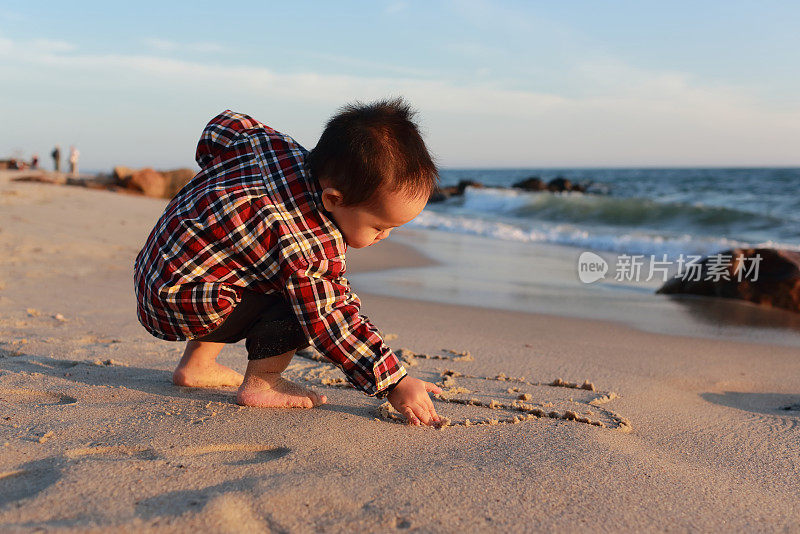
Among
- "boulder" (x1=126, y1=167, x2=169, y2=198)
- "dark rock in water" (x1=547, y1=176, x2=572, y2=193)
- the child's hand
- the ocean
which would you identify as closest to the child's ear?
the child's hand

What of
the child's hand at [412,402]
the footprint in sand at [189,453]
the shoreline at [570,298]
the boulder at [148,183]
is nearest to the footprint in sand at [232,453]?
the footprint in sand at [189,453]

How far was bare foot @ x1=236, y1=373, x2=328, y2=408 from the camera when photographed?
2.04 m

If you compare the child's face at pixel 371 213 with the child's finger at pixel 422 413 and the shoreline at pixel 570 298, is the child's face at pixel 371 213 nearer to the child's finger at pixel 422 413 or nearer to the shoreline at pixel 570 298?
the child's finger at pixel 422 413

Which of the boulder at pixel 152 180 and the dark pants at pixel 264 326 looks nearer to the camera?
the dark pants at pixel 264 326

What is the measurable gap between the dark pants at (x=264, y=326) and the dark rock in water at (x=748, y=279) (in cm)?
398

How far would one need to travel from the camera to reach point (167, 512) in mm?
1271

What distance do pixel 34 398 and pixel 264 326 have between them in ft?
2.33

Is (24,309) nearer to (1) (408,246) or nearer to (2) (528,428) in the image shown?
(2) (528,428)

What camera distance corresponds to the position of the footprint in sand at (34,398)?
1.93 m

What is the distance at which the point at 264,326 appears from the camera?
200 cm

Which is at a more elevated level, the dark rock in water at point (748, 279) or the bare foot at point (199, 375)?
the dark rock in water at point (748, 279)

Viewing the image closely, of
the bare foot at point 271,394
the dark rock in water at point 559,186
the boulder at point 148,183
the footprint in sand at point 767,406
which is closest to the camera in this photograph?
the bare foot at point 271,394

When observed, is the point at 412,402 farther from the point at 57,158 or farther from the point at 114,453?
the point at 57,158

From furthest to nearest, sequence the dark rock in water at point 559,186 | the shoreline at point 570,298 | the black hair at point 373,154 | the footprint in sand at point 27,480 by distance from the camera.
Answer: the dark rock in water at point 559,186 → the shoreline at point 570,298 → the black hair at point 373,154 → the footprint in sand at point 27,480
